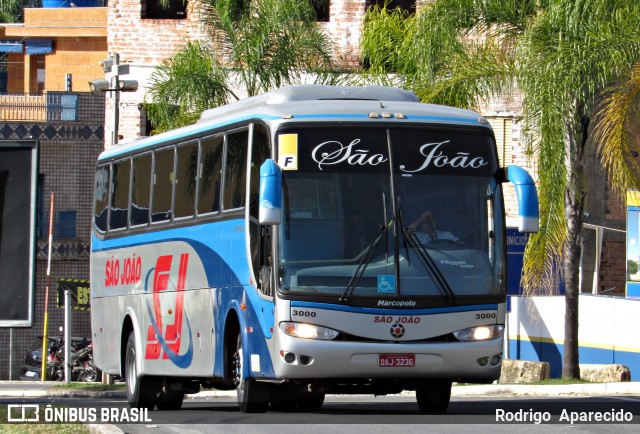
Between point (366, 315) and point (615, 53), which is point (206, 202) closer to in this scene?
point (366, 315)

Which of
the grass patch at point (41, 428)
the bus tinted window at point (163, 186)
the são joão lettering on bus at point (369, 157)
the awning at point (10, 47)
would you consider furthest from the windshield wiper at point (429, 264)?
the awning at point (10, 47)

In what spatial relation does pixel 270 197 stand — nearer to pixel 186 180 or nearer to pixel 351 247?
pixel 351 247

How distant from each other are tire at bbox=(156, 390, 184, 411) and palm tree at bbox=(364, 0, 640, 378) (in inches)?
277

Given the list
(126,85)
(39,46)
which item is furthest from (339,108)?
(39,46)

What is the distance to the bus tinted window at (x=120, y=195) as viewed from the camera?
1956 cm

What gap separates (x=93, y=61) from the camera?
4641 centimetres

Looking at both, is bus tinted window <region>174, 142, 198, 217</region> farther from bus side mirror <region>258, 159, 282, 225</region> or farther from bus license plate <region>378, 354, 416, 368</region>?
bus license plate <region>378, 354, 416, 368</region>

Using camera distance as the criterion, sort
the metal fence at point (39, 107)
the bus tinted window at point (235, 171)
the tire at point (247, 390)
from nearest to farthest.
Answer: the tire at point (247, 390), the bus tinted window at point (235, 171), the metal fence at point (39, 107)

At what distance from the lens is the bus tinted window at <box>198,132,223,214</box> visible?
16266mm

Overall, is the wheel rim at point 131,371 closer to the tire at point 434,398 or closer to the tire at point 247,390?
the tire at point 247,390

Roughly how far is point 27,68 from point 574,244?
3024 cm

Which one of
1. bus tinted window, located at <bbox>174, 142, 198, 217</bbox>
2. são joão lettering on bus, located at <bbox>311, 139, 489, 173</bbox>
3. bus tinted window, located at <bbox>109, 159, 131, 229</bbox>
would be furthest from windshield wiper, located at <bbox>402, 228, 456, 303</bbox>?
bus tinted window, located at <bbox>109, 159, 131, 229</bbox>

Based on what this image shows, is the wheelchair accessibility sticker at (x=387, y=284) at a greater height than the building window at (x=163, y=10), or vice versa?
the building window at (x=163, y=10)

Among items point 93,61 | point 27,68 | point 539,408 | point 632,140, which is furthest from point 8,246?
point 27,68
